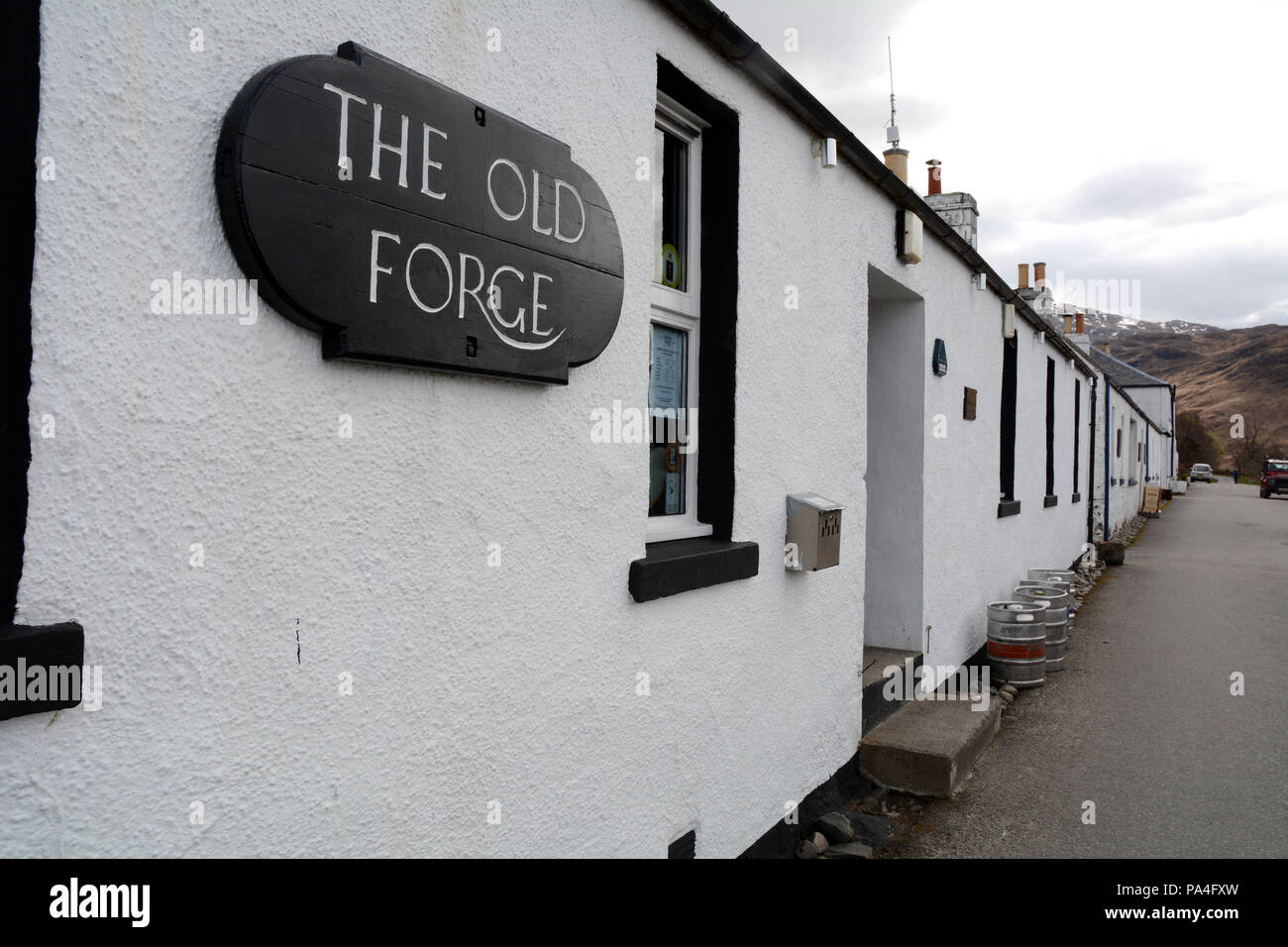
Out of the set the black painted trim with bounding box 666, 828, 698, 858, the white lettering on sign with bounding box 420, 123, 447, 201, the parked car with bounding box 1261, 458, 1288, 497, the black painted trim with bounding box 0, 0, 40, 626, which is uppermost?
the white lettering on sign with bounding box 420, 123, 447, 201

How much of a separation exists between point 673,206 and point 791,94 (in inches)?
33.1

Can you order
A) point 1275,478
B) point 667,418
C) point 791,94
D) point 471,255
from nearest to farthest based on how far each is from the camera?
point 471,255
point 667,418
point 791,94
point 1275,478

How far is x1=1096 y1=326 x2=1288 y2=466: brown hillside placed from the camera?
336 ft

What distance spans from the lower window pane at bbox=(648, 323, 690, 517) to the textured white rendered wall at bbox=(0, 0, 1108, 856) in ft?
0.80

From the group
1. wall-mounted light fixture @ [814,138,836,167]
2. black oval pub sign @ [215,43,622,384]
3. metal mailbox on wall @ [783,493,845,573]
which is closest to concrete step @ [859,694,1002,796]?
metal mailbox on wall @ [783,493,845,573]

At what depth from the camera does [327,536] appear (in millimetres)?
1863

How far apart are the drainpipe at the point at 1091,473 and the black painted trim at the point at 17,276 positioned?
16082 millimetres

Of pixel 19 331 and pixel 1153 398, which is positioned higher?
pixel 1153 398

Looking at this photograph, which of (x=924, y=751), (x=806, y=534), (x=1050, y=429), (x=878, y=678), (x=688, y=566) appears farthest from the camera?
(x=1050, y=429)

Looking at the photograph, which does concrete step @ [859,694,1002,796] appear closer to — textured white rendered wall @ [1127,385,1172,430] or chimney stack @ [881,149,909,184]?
chimney stack @ [881,149,909,184]

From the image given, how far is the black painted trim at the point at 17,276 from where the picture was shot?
1.38 metres

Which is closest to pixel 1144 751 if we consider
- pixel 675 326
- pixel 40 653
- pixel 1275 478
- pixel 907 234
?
pixel 907 234

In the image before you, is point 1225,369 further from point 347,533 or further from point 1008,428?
point 347,533
